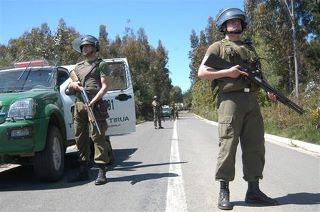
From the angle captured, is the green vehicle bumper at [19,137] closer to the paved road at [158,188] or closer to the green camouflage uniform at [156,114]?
the paved road at [158,188]

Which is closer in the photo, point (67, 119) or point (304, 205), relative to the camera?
point (304, 205)

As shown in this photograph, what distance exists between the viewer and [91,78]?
7.69m

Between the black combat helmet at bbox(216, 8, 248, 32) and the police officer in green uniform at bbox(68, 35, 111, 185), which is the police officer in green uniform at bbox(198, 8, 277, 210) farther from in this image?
the police officer in green uniform at bbox(68, 35, 111, 185)

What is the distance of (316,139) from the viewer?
1353 centimetres

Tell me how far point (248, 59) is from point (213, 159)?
5.03 meters

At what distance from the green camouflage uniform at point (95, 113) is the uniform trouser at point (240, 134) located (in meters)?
2.30

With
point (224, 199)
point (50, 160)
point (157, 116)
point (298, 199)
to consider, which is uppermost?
Result: point (157, 116)

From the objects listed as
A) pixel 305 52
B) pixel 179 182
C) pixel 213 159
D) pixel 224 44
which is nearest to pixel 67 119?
pixel 179 182

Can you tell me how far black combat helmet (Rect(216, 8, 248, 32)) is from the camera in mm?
5652

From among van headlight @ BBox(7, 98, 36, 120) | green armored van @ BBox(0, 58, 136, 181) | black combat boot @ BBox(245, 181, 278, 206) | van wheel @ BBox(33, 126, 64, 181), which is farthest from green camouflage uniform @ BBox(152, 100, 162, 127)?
black combat boot @ BBox(245, 181, 278, 206)

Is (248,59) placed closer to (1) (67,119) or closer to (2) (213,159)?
(1) (67,119)

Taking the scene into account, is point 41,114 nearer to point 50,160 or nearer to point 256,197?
point 50,160

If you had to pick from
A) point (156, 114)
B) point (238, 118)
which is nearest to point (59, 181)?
point (238, 118)

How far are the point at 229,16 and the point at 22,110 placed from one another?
10.7 feet
